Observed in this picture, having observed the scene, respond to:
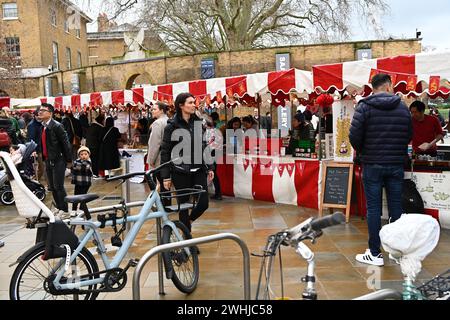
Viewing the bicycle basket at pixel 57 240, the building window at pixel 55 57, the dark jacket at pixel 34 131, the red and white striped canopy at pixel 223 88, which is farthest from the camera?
the building window at pixel 55 57

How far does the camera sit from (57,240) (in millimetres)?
3258

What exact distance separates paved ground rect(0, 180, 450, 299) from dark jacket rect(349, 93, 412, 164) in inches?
46.1

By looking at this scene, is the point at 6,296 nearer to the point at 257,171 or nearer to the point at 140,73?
the point at 257,171

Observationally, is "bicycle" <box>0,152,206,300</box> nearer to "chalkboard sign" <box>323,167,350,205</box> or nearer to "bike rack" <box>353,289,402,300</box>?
"bike rack" <box>353,289,402,300</box>

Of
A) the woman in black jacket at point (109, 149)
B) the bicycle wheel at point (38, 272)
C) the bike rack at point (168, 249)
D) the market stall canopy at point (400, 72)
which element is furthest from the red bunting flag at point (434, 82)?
the woman in black jacket at point (109, 149)

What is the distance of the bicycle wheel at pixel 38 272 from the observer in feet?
11.1

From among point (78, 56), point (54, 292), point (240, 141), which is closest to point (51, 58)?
point (78, 56)

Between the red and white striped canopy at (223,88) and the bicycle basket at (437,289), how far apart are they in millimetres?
4836

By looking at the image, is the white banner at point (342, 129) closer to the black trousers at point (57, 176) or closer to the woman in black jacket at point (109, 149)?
the black trousers at point (57, 176)

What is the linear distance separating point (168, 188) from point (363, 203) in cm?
334

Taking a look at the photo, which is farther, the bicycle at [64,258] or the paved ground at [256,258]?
the paved ground at [256,258]

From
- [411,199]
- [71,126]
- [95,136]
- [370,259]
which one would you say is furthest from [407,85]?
[71,126]

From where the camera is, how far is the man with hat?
21.5 feet

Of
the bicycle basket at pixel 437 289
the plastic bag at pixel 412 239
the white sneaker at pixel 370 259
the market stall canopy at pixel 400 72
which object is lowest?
the white sneaker at pixel 370 259
